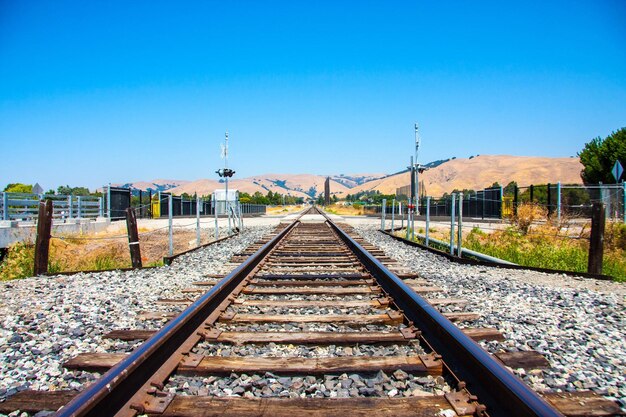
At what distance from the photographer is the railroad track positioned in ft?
7.86

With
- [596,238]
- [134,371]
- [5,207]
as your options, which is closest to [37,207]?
[5,207]

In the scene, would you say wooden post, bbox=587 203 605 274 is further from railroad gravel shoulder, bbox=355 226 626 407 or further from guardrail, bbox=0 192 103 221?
guardrail, bbox=0 192 103 221

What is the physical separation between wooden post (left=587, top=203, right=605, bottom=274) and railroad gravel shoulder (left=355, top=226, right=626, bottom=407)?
463mm

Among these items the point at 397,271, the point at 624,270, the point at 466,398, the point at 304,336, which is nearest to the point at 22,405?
the point at 304,336

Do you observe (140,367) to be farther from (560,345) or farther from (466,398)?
(560,345)

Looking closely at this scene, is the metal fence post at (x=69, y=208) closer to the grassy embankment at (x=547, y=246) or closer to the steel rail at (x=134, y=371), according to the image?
the grassy embankment at (x=547, y=246)

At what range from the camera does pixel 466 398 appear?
8.25 ft

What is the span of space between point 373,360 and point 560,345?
169 centimetres

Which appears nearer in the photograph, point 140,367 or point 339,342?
point 140,367

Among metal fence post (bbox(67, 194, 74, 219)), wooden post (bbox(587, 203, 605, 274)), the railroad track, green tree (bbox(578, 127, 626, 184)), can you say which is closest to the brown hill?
green tree (bbox(578, 127, 626, 184))

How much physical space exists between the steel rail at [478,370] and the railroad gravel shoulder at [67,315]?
2.38 m

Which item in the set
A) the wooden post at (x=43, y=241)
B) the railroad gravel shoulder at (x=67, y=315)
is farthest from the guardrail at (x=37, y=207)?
the railroad gravel shoulder at (x=67, y=315)

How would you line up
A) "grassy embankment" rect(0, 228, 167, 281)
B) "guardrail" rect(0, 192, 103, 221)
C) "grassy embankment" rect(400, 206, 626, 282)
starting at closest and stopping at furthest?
"grassy embankment" rect(400, 206, 626, 282) → "grassy embankment" rect(0, 228, 167, 281) → "guardrail" rect(0, 192, 103, 221)

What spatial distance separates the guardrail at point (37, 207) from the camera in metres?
15.5
